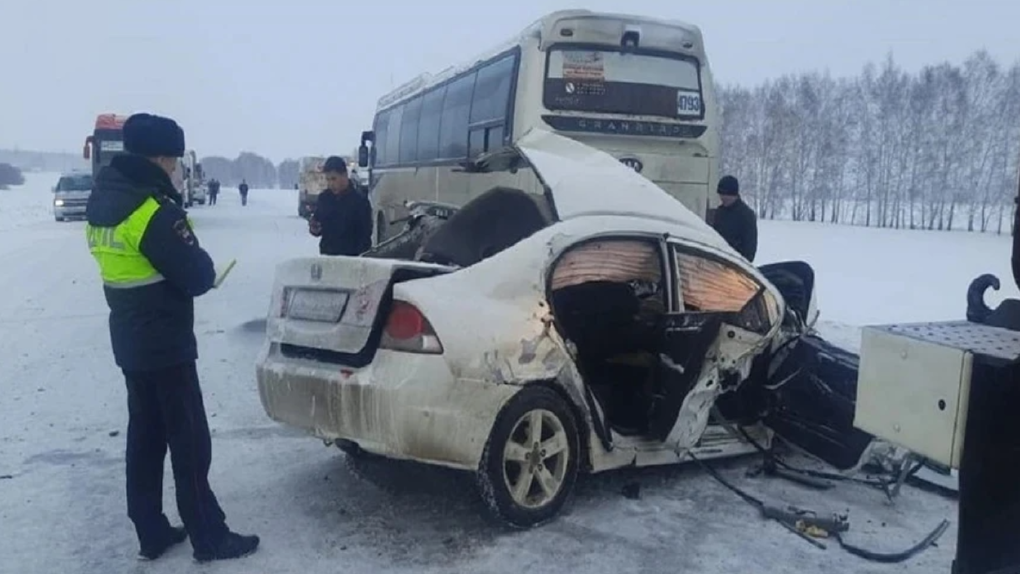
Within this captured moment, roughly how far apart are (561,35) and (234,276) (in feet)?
26.1

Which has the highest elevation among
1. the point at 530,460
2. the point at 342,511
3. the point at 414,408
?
the point at 414,408

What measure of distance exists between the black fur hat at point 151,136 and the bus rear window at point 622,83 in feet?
21.5

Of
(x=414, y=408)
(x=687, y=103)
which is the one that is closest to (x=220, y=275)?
(x=414, y=408)

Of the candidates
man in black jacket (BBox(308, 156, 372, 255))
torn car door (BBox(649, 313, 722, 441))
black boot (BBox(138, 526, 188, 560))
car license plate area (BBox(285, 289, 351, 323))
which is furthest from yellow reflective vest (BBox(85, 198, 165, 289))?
man in black jacket (BBox(308, 156, 372, 255))

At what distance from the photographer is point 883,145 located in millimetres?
62938

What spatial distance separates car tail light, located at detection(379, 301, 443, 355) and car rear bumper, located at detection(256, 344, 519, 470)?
0.12 feet

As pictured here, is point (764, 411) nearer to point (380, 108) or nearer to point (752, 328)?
point (752, 328)

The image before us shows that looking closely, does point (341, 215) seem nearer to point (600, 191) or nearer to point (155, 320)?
point (600, 191)

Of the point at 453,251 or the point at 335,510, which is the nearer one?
the point at 335,510

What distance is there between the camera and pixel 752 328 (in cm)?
489

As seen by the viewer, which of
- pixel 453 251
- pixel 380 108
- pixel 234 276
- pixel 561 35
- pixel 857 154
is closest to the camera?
pixel 453 251

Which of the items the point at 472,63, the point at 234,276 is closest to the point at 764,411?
the point at 472,63

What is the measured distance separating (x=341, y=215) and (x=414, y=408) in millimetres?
3946

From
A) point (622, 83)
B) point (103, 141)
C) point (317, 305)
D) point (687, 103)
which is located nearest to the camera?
point (317, 305)
